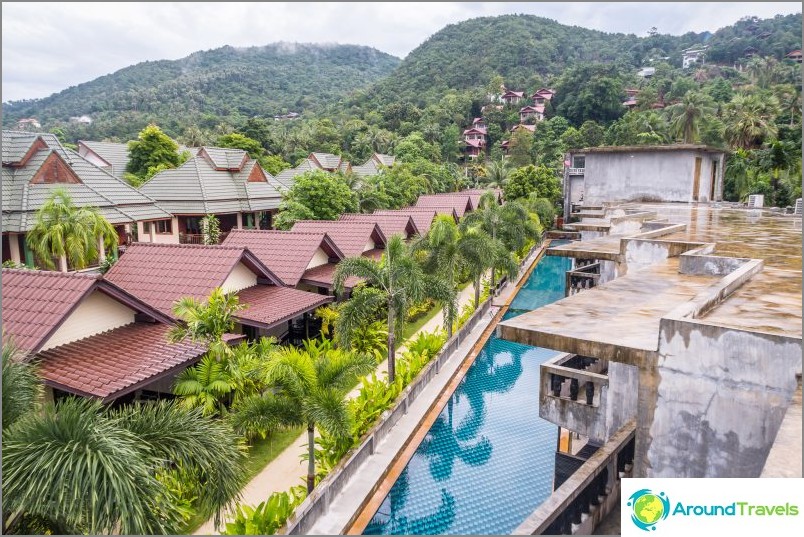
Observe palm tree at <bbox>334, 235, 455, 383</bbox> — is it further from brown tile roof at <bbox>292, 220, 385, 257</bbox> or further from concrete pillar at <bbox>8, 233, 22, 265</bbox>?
concrete pillar at <bbox>8, 233, 22, 265</bbox>

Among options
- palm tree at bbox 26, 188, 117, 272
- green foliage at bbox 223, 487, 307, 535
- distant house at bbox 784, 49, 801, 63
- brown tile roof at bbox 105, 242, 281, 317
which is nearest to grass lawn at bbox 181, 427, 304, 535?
green foliage at bbox 223, 487, 307, 535

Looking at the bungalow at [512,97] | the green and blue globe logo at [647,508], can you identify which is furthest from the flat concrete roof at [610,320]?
the bungalow at [512,97]

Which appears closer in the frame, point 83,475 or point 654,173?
point 83,475

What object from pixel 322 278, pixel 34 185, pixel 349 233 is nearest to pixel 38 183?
pixel 34 185

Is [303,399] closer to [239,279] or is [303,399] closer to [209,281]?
[209,281]

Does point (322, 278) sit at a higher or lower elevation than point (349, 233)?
lower

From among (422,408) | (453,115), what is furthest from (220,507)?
(453,115)
